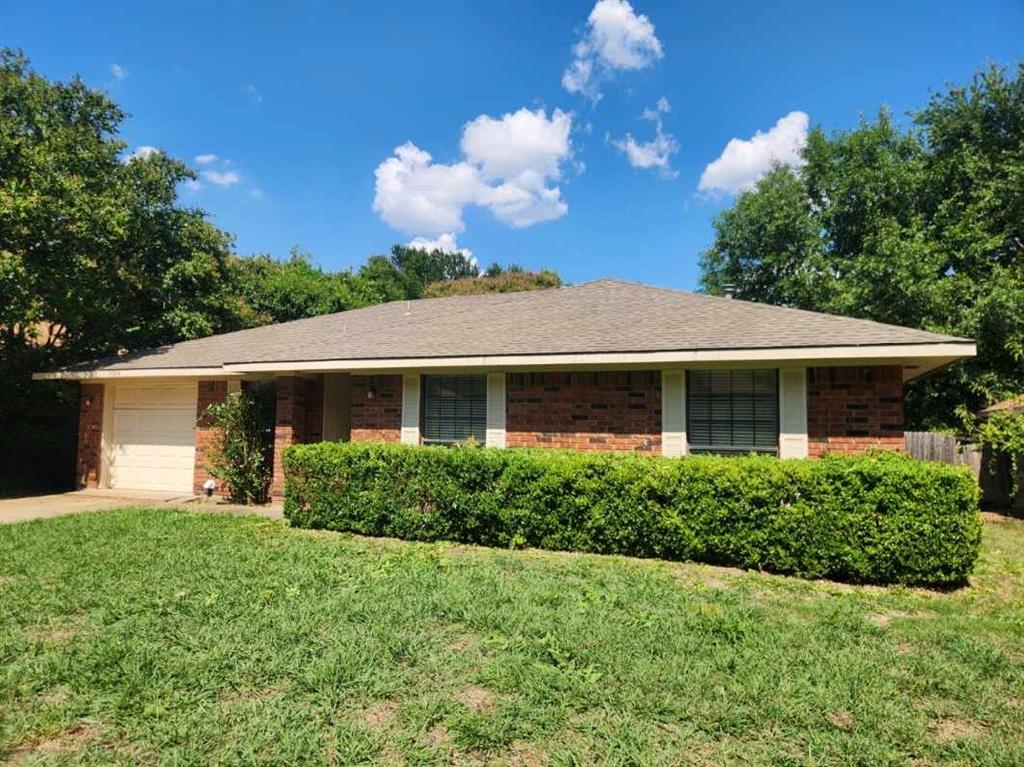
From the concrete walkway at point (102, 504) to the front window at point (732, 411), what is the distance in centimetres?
682

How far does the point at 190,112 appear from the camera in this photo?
1334 cm

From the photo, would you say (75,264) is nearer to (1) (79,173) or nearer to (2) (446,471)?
(1) (79,173)

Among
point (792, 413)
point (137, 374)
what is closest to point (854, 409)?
point (792, 413)

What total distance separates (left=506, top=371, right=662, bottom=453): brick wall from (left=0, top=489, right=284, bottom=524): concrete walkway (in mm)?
4360

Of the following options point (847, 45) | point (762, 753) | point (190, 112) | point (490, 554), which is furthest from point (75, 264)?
point (847, 45)

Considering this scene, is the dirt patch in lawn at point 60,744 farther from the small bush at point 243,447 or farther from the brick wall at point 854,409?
the small bush at point 243,447

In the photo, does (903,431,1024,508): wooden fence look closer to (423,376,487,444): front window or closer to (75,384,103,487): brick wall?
(423,376,487,444): front window

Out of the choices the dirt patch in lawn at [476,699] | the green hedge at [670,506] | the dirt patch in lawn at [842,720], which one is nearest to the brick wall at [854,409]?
the green hedge at [670,506]

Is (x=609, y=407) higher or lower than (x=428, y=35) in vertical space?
lower

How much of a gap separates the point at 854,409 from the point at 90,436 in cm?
1513

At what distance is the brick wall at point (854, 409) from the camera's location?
768 centimetres

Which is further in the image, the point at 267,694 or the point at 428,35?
the point at 428,35

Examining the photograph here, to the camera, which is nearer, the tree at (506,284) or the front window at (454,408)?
the front window at (454,408)

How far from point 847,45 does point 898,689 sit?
482 inches
